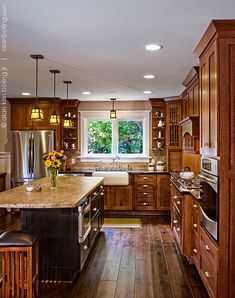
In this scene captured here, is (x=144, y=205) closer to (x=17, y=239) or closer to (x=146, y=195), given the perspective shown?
(x=146, y=195)

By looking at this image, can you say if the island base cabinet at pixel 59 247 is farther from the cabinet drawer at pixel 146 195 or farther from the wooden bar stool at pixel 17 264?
the cabinet drawer at pixel 146 195

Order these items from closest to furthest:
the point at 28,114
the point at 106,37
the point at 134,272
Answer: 1. the point at 106,37
2. the point at 134,272
3. the point at 28,114

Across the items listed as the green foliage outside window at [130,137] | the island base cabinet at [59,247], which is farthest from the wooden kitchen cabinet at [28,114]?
the island base cabinet at [59,247]

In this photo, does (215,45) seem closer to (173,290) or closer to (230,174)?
(230,174)

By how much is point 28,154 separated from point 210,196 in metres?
4.83

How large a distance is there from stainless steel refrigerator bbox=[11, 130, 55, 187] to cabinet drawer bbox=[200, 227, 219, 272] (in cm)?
437

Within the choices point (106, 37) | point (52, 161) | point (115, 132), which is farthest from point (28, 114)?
point (106, 37)

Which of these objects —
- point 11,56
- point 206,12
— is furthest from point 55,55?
point 206,12

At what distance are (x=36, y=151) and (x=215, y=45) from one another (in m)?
4.95

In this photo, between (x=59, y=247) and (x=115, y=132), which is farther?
(x=115, y=132)

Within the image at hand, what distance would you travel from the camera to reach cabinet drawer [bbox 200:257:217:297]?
2.66 m

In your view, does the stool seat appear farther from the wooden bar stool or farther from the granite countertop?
the granite countertop

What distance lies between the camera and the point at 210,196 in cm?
281

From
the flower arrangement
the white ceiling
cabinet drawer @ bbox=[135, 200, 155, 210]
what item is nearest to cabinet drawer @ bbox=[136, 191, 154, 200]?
cabinet drawer @ bbox=[135, 200, 155, 210]
